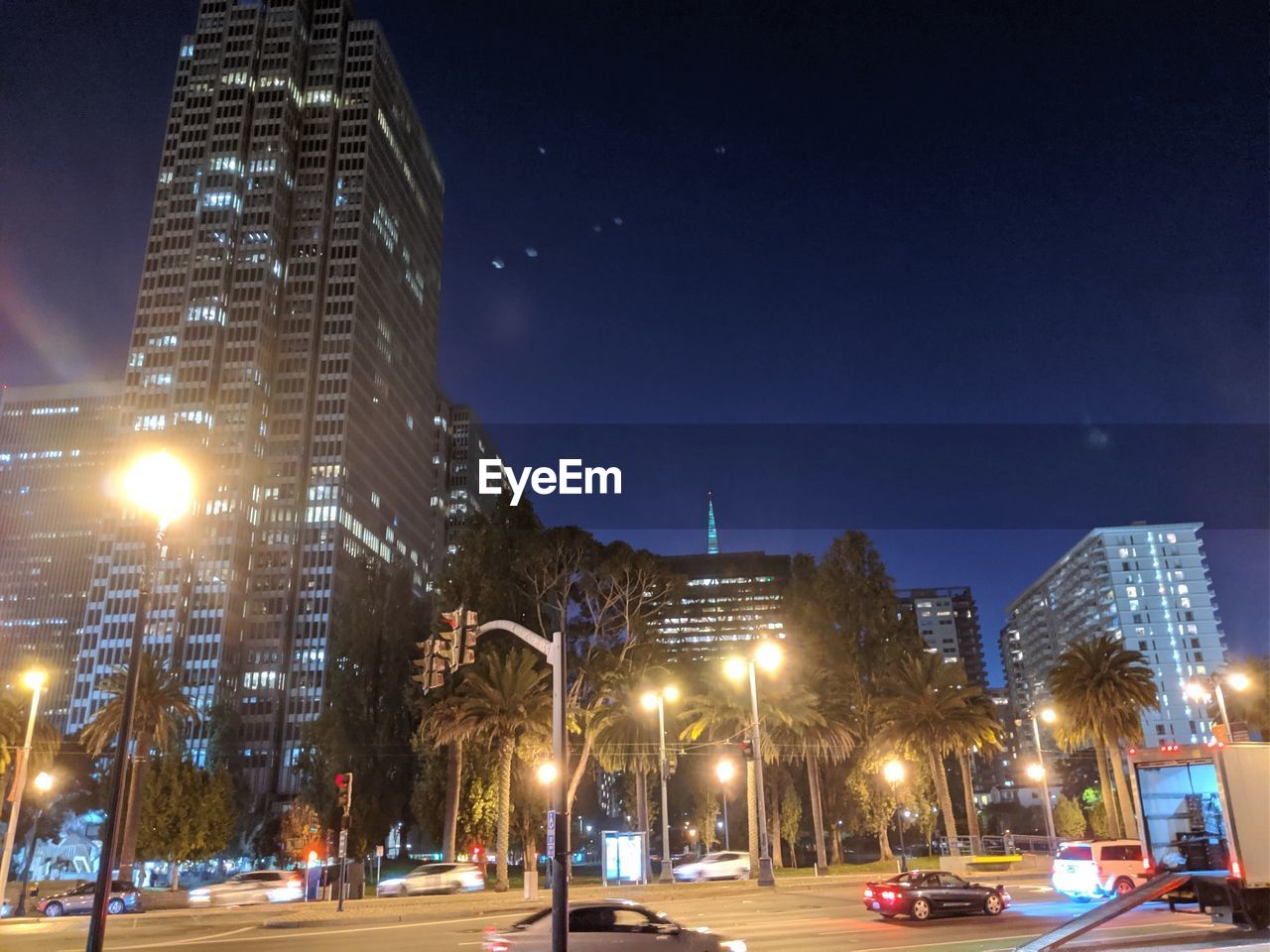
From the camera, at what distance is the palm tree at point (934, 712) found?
4988 cm

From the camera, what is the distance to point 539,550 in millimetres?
56125

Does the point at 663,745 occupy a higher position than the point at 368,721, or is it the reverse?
the point at 368,721

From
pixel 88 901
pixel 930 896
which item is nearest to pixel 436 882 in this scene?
pixel 88 901

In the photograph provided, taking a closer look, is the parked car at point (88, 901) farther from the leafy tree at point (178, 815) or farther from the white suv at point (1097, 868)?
the white suv at point (1097, 868)

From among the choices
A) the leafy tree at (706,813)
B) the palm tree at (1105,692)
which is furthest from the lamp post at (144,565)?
the leafy tree at (706,813)

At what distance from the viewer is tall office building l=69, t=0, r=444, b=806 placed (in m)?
130

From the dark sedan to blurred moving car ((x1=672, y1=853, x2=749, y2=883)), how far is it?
846 inches

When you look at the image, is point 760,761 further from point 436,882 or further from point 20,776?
point 20,776

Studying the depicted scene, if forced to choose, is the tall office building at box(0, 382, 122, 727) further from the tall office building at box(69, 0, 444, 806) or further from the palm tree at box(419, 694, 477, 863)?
the palm tree at box(419, 694, 477, 863)

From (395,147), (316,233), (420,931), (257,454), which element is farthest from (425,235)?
(420,931)

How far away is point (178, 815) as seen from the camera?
5503 cm

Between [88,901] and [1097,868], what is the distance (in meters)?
39.9

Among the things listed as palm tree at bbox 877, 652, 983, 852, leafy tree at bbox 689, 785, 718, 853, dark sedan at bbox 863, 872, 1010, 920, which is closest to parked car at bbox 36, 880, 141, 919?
dark sedan at bbox 863, 872, 1010, 920

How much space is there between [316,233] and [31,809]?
101 meters
